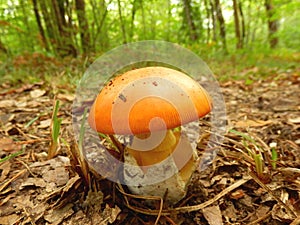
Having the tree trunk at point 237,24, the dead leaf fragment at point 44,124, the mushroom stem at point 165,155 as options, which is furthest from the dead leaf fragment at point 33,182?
the tree trunk at point 237,24

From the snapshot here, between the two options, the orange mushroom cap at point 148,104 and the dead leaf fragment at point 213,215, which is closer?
the orange mushroom cap at point 148,104

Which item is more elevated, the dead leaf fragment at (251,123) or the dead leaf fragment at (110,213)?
the dead leaf fragment at (110,213)

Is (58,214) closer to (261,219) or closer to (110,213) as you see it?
(110,213)

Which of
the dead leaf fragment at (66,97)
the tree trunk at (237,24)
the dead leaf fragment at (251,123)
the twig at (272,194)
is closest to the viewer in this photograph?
the twig at (272,194)

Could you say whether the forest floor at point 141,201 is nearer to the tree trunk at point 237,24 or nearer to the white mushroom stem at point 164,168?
the white mushroom stem at point 164,168

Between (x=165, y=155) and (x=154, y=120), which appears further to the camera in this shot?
(x=165, y=155)

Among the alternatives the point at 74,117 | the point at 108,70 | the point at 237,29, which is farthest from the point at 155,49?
the point at 237,29

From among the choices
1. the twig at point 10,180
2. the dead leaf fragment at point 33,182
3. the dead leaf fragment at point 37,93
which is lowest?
the dead leaf fragment at point 33,182

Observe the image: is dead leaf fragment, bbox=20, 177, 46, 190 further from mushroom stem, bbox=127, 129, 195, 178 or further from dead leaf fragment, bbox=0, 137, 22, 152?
mushroom stem, bbox=127, 129, 195, 178

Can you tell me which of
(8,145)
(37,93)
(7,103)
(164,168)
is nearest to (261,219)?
(164,168)
